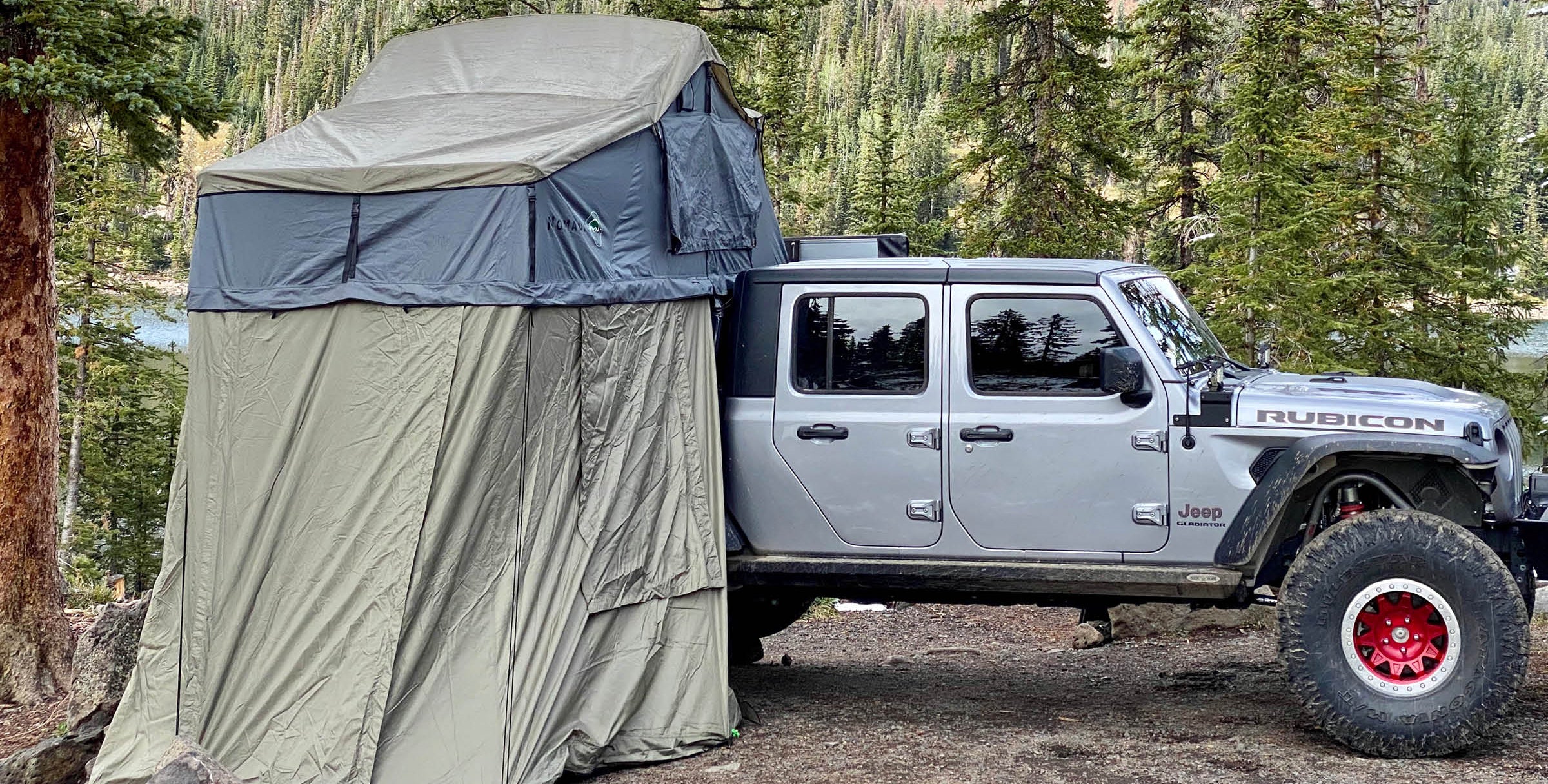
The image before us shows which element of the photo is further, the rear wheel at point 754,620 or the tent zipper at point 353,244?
the rear wheel at point 754,620

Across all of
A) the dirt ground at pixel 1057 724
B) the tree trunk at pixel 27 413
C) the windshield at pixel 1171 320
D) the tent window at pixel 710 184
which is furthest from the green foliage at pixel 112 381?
the windshield at pixel 1171 320

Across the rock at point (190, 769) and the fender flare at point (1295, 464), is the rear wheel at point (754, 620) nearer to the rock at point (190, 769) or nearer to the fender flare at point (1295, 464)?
the fender flare at point (1295, 464)

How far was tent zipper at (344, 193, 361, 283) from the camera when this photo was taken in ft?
18.7

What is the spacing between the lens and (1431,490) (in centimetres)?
603

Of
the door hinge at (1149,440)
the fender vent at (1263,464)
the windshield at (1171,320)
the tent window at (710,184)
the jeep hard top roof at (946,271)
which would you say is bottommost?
the fender vent at (1263,464)

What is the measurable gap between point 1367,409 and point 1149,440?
98cm

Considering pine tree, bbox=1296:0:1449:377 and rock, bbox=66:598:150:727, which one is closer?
rock, bbox=66:598:150:727

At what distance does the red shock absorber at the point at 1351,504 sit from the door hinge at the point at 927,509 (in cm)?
195

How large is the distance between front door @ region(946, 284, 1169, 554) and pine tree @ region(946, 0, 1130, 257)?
10155 millimetres

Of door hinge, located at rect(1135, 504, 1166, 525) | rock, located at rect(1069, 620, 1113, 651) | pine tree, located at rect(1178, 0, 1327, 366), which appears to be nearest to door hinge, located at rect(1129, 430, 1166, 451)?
door hinge, located at rect(1135, 504, 1166, 525)

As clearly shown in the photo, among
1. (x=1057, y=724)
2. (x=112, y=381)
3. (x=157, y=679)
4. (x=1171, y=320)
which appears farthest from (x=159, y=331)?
(x=1171, y=320)

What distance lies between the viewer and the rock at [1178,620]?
32.0 feet

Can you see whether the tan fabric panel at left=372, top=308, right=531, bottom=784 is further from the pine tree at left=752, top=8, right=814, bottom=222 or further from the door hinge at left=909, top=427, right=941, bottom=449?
the pine tree at left=752, top=8, right=814, bottom=222

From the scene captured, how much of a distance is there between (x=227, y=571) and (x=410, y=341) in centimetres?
136
